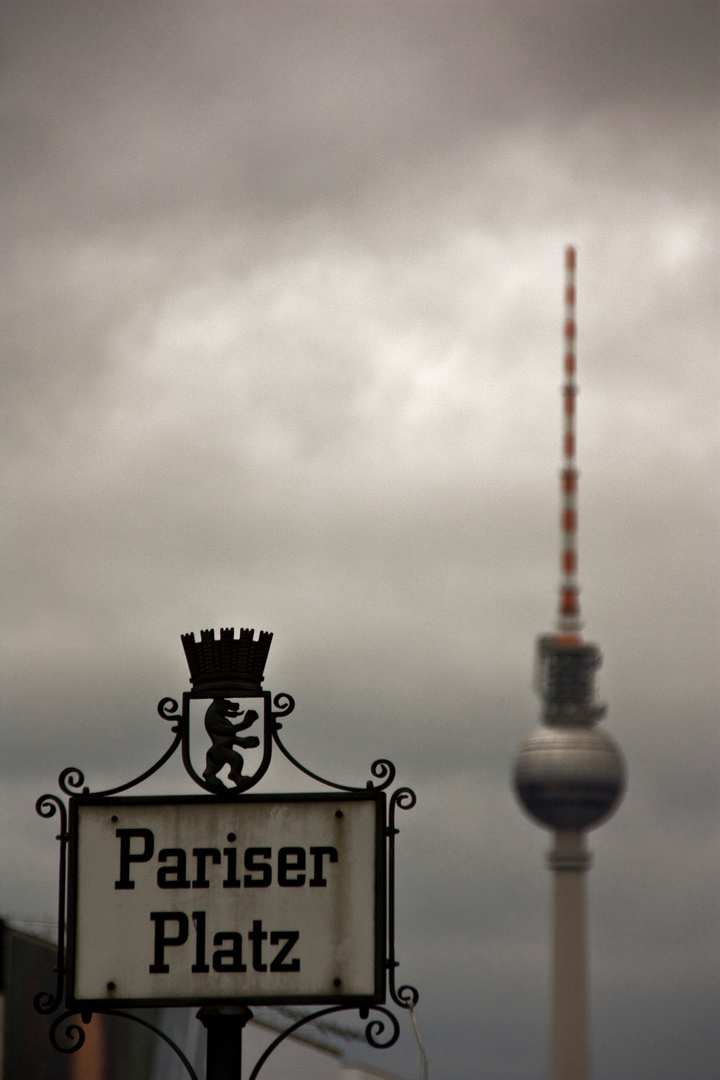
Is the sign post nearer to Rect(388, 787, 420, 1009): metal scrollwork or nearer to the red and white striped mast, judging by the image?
Rect(388, 787, 420, 1009): metal scrollwork

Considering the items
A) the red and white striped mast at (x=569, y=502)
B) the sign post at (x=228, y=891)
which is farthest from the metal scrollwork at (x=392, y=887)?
the red and white striped mast at (x=569, y=502)

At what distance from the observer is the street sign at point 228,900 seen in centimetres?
614

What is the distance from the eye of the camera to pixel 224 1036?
622 centimetres

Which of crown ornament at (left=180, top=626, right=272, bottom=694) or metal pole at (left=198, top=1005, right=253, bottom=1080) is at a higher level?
crown ornament at (left=180, top=626, right=272, bottom=694)

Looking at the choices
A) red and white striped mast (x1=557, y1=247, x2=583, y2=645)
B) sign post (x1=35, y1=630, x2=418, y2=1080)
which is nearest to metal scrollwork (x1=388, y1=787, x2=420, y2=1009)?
sign post (x1=35, y1=630, x2=418, y2=1080)

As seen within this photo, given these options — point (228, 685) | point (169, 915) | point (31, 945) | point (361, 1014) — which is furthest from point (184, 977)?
point (31, 945)

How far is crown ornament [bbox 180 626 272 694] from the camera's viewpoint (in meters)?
6.38

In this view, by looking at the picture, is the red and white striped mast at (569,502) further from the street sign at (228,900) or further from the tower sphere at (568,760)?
the street sign at (228,900)

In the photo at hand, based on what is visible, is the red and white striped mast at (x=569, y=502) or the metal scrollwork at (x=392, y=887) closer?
the metal scrollwork at (x=392, y=887)

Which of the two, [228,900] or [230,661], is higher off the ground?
[230,661]

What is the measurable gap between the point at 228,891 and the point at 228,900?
33 mm

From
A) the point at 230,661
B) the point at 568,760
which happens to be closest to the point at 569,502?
the point at 568,760

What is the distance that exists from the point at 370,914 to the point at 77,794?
122cm

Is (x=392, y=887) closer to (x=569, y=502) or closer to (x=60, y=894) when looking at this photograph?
(x=60, y=894)
